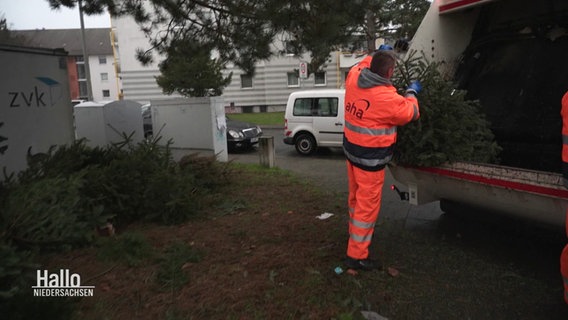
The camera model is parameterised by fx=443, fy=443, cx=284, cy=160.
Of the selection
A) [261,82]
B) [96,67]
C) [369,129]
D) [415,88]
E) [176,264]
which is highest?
[96,67]

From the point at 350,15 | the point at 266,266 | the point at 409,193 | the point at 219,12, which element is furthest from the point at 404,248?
the point at 219,12

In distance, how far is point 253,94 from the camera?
115 feet

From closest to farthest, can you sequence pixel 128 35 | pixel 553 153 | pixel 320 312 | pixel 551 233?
pixel 320 312
pixel 553 153
pixel 551 233
pixel 128 35

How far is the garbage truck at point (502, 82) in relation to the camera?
3709 mm

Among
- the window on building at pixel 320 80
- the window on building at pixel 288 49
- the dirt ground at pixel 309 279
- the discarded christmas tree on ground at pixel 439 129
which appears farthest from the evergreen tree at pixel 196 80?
the discarded christmas tree on ground at pixel 439 129

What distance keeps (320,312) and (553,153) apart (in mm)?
2745

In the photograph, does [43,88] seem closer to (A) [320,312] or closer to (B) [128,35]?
(A) [320,312]

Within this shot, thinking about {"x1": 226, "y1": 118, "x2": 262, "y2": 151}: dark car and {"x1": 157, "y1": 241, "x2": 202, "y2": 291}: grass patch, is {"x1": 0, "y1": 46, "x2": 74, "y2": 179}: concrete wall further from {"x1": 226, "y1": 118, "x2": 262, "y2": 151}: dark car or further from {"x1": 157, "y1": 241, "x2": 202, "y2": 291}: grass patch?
{"x1": 226, "y1": 118, "x2": 262, "y2": 151}: dark car

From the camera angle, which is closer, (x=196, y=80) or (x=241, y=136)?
(x=241, y=136)

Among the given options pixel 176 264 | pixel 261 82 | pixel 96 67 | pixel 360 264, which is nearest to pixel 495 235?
pixel 360 264

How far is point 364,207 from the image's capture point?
358cm

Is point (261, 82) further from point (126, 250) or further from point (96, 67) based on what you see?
point (96, 67)

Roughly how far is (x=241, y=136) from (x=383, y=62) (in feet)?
32.3

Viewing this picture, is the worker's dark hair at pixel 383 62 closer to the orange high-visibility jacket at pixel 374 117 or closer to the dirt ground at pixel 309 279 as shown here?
the orange high-visibility jacket at pixel 374 117
